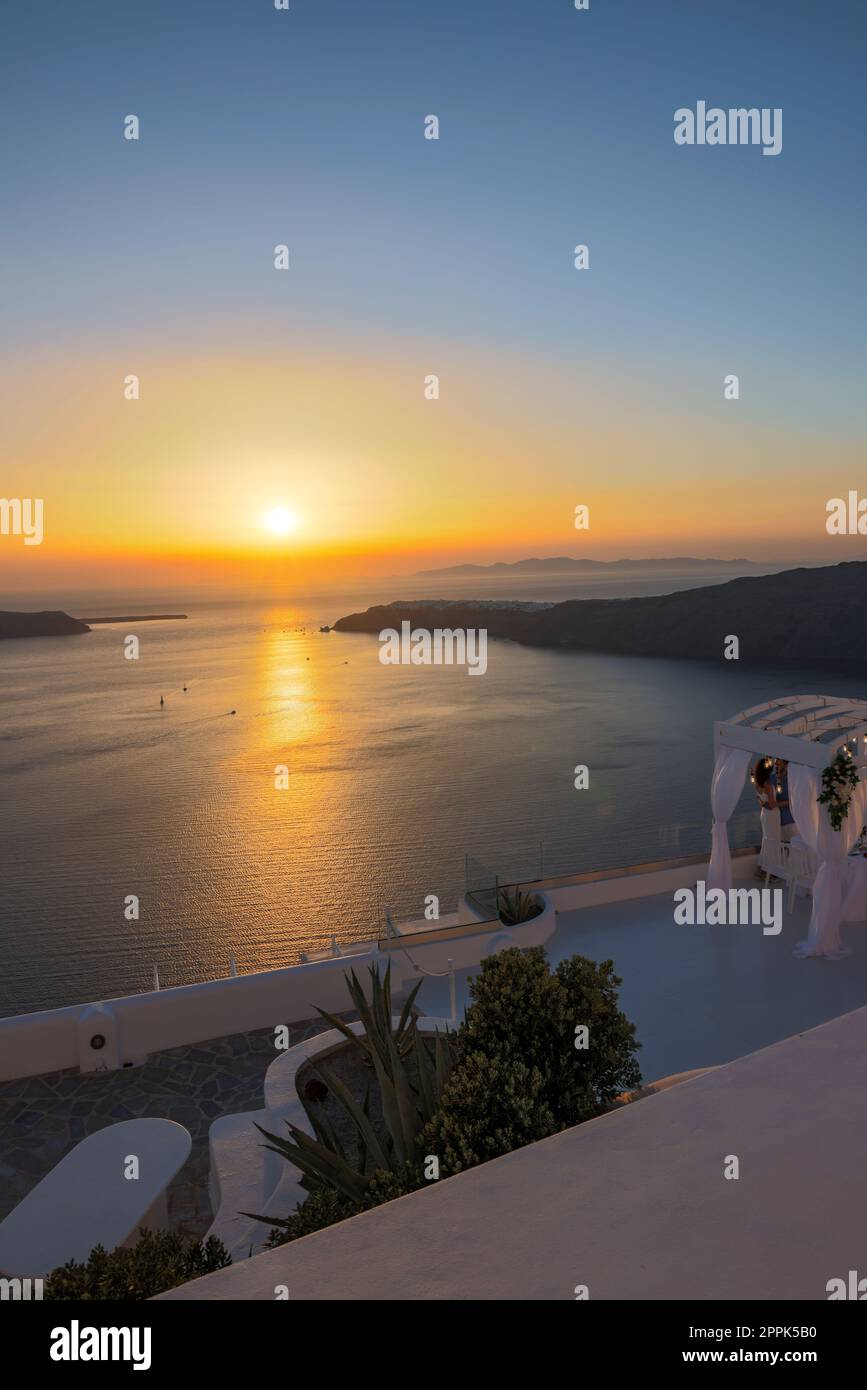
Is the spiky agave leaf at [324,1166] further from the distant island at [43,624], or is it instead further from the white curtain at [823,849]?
the distant island at [43,624]

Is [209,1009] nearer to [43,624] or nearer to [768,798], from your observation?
[768,798]

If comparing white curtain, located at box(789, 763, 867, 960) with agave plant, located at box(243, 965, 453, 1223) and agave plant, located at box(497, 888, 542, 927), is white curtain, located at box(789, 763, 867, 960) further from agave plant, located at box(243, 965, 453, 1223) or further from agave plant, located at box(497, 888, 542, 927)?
agave plant, located at box(243, 965, 453, 1223)

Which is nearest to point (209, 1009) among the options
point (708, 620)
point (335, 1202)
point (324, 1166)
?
point (324, 1166)

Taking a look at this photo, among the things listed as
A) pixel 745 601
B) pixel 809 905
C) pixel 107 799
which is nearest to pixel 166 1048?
pixel 809 905

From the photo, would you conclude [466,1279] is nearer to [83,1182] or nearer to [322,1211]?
[322,1211]

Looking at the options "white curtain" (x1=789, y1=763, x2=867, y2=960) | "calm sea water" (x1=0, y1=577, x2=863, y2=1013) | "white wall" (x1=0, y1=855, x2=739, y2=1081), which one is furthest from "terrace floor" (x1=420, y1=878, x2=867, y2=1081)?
"calm sea water" (x1=0, y1=577, x2=863, y2=1013)
